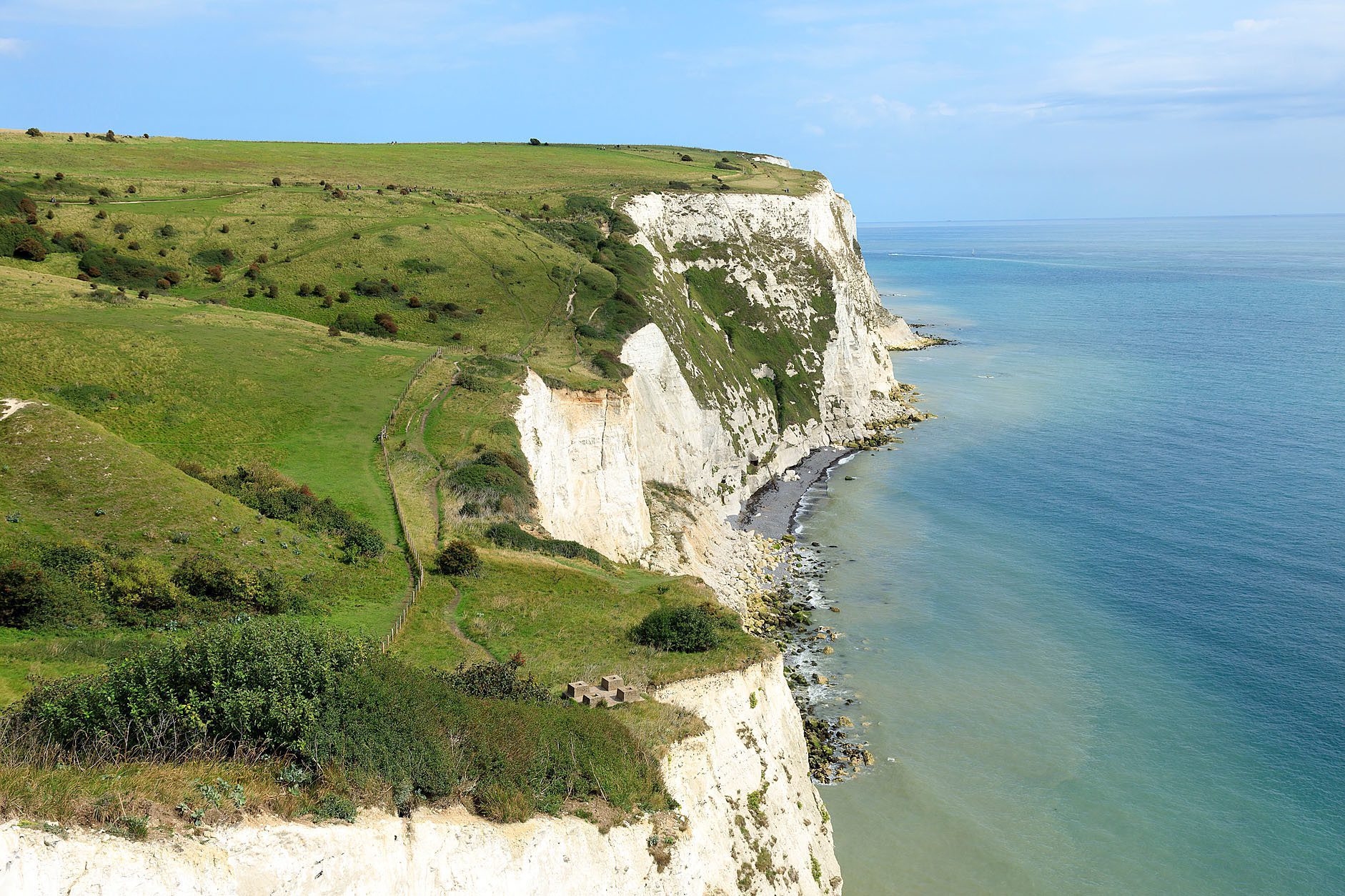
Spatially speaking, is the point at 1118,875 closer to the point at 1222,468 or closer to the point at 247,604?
the point at 247,604

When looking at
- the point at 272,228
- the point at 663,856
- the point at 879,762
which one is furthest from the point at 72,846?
the point at 272,228

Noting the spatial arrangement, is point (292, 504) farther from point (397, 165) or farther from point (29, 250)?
point (397, 165)

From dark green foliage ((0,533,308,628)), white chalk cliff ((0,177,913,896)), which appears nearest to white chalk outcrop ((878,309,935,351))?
white chalk cliff ((0,177,913,896))

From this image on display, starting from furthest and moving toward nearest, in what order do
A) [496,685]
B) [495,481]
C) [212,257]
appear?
[212,257] → [495,481] → [496,685]

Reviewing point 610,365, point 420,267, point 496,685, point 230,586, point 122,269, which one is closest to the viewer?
point 496,685

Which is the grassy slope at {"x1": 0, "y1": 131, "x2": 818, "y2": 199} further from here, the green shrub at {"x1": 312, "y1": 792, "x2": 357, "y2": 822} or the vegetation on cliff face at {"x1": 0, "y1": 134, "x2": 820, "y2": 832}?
the green shrub at {"x1": 312, "y1": 792, "x2": 357, "y2": 822}

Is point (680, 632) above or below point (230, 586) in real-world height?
below

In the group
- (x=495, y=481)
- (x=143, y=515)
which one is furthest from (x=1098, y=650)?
(x=143, y=515)
